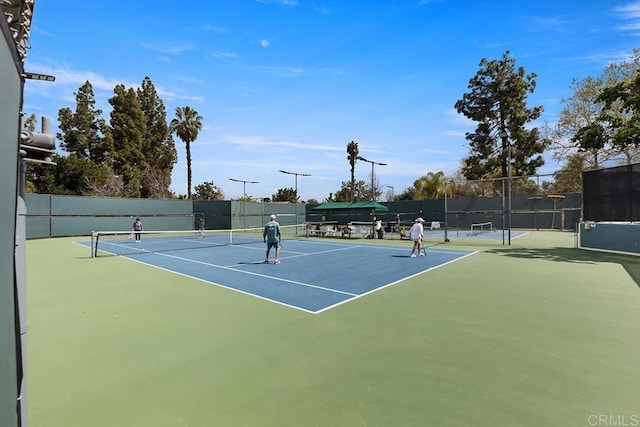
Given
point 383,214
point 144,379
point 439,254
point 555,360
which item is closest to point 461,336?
point 555,360

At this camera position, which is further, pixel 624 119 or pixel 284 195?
pixel 284 195

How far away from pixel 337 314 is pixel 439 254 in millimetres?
10452

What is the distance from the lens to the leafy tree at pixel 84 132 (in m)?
44.1

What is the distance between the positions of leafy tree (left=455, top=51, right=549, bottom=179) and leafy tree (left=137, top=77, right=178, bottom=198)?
137 feet

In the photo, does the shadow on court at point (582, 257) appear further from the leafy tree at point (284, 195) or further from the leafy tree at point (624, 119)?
the leafy tree at point (284, 195)

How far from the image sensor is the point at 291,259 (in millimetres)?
13812

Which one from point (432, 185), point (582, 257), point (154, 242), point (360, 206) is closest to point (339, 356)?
point (582, 257)

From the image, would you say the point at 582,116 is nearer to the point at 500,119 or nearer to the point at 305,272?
the point at 500,119

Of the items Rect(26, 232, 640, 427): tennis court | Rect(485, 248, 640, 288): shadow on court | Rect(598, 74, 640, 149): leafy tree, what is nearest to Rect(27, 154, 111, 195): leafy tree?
Rect(26, 232, 640, 427): tennis court

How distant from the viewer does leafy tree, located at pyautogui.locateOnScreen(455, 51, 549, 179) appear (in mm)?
37938

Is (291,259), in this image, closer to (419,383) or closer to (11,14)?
(419,383)

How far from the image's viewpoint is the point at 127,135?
45.5 m
